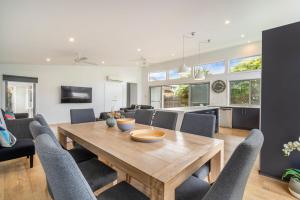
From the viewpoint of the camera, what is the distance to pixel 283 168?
217cm

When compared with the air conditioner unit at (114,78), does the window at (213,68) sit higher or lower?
higher

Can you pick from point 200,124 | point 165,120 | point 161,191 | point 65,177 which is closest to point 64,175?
point 65,177

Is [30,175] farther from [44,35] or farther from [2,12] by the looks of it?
[44,35]

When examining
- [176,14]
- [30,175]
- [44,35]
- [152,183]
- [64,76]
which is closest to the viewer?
[152,183]

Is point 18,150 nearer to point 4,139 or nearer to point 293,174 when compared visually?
point 4,139

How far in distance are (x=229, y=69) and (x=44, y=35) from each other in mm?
6336

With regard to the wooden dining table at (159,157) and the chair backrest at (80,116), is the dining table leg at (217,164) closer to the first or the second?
the wooden dining table at (159,157)

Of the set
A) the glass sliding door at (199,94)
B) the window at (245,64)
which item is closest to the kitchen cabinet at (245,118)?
the glass sliding door at (199,94)

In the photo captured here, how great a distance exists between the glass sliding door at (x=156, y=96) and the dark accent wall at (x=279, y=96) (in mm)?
6904

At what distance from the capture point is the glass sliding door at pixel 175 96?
26.3ft

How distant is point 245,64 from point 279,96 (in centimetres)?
444

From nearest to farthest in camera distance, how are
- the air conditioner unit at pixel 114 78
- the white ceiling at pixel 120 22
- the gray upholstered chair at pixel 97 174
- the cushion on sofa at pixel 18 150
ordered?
1. the gray upholstered chair at pixel 97 174
2. the cushion on sofa at pixel 18 150
3. the white ceiling at pixel 120 22
4. the air conditioner unit at pixel 114 78

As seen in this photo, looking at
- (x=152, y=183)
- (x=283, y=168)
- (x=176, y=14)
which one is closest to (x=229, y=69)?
(x=176, y=14)

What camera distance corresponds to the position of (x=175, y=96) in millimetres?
8570
